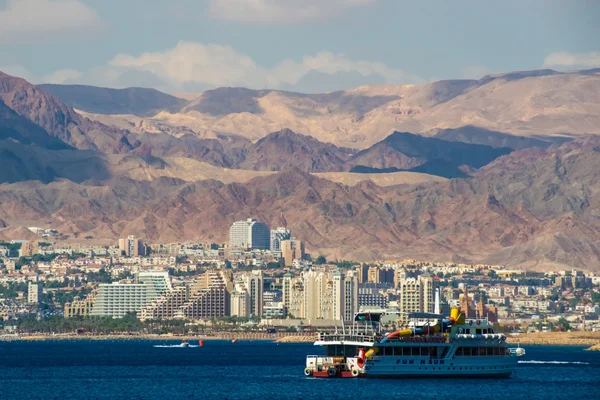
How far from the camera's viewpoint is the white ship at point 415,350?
15062cm

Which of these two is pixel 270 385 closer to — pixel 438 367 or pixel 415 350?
pixel 415 350

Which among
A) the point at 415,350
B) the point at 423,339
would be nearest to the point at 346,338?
the point at 415,350

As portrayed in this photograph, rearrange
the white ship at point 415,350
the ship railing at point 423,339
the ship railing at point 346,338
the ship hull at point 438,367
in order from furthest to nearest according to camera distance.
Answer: the ship hull at point 438,367 → the white ship at point 415,350 → the ship railing at point 423,339 → the ship railing at point 346,338

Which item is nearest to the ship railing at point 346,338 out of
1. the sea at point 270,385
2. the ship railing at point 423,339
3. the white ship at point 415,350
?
the white ship at point 415,350

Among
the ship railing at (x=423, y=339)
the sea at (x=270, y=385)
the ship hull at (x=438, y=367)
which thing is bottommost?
the sea at (x=270, y=385)

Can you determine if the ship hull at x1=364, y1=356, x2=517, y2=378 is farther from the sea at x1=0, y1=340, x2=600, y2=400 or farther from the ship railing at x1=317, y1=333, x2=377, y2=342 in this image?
the ship railing at x1=317, y1=333, x2=377, y2=342

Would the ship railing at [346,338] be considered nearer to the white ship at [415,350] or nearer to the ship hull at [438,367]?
the white ship at [415,350]

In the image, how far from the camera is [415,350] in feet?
500

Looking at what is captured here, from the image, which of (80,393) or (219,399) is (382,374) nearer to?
(219,399)

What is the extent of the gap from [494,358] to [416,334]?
31.4 ft

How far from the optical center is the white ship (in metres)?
151

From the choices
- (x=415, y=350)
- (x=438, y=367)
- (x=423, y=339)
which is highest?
(x=423, y=339)

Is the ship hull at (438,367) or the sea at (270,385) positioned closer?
the sea at (270,385)

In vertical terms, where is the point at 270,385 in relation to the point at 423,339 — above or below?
below
